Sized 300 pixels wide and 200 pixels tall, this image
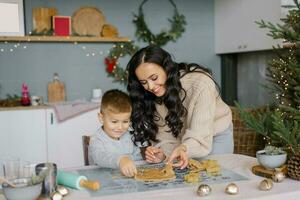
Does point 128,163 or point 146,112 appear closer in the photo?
point 128,163

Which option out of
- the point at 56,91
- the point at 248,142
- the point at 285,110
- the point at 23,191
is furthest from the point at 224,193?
the point at 56,91

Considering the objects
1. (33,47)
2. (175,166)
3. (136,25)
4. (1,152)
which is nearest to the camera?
(175,166)

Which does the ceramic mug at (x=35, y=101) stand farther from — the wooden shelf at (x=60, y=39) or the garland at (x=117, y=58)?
the garland at (x=117, y=58)

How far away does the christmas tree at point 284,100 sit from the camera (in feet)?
4.31

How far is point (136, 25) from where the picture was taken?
13.3 ft

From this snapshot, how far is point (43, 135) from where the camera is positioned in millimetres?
3512

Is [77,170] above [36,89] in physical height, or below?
below

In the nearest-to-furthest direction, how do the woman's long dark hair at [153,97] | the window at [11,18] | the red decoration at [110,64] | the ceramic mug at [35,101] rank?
1. the woman's long dark hair at [153,97]
2. the window at [11,18]
3. the ceramic mug at [35,101]
4. the red decoration at [110,64]

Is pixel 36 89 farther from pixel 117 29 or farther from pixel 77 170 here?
pixel 77 170

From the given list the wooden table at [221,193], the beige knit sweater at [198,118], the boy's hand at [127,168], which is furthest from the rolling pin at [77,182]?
the beige knit sweater at [198,118]

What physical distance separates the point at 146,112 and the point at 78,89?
224cm

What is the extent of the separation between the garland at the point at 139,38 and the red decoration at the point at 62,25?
0.50 metres

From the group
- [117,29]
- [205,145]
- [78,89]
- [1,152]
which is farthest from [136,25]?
[205,145]

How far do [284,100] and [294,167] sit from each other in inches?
38.1
